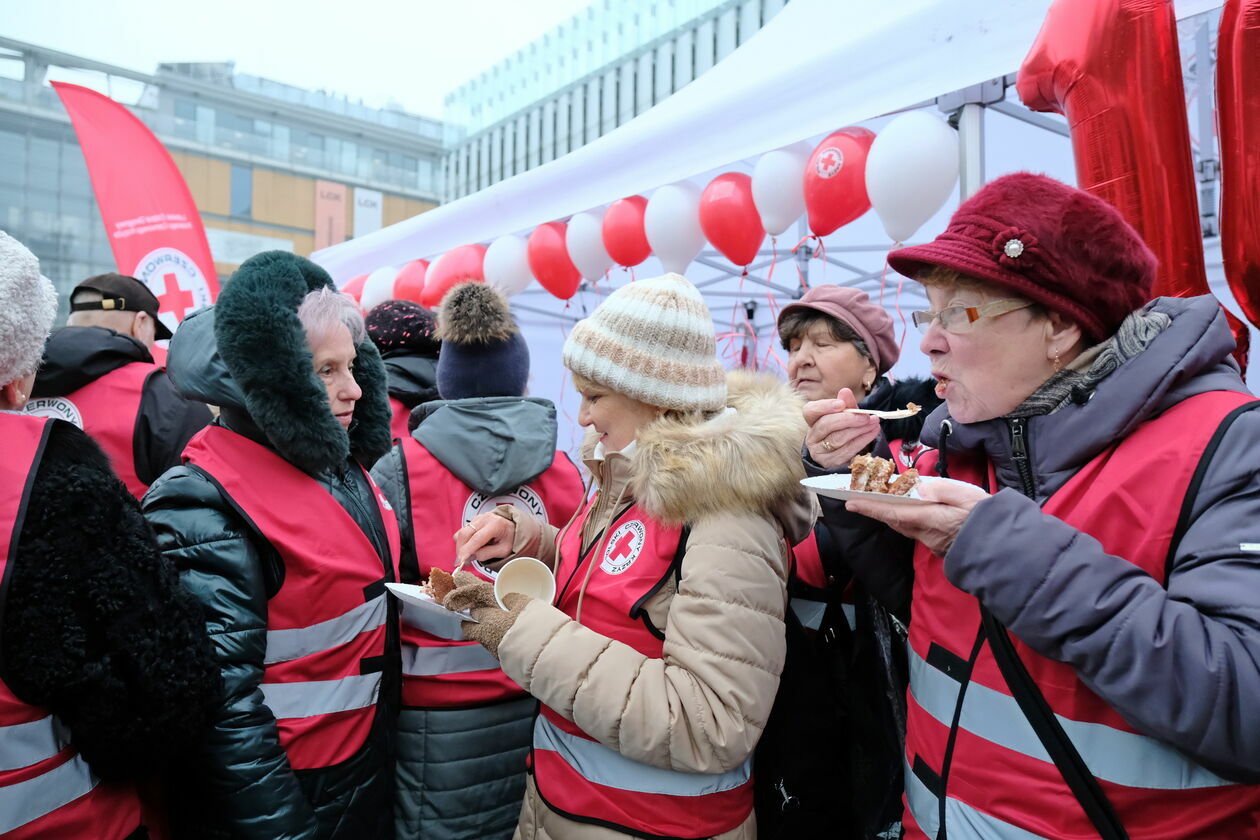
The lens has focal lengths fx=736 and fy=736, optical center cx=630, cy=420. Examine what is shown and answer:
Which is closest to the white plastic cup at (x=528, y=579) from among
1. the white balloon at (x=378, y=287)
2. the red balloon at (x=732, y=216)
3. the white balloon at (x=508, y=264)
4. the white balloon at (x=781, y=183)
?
the white balloon at (x=781, y=183)

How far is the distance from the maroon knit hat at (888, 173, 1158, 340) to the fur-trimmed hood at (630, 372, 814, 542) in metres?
0.45

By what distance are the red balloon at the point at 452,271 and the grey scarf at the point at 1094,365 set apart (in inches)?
207

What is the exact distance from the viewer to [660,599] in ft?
4.36

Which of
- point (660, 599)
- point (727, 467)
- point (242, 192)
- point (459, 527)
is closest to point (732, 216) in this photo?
point (459, 527)

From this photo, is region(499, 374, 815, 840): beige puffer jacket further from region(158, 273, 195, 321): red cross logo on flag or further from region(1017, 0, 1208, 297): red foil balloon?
region(158, 273, 195, 321): red cross logo on flag

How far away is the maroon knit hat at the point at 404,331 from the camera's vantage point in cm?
284

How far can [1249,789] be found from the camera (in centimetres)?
92

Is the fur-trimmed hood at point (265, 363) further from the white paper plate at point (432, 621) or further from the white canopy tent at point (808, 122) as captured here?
the white canopy tent at point (808, 122)

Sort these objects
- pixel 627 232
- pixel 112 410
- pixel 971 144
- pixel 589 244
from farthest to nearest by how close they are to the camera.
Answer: pixel 589 244 < pixel 627 232 < pixel 971 144 < pixel 112 410

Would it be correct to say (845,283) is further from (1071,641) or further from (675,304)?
(1071,641)

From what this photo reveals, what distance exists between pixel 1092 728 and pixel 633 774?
2.43 ft

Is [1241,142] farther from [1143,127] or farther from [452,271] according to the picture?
[452,271]

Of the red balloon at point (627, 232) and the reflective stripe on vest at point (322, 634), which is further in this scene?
the red balloon at point (627, 232)

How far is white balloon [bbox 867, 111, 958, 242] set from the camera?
10.7 feet
